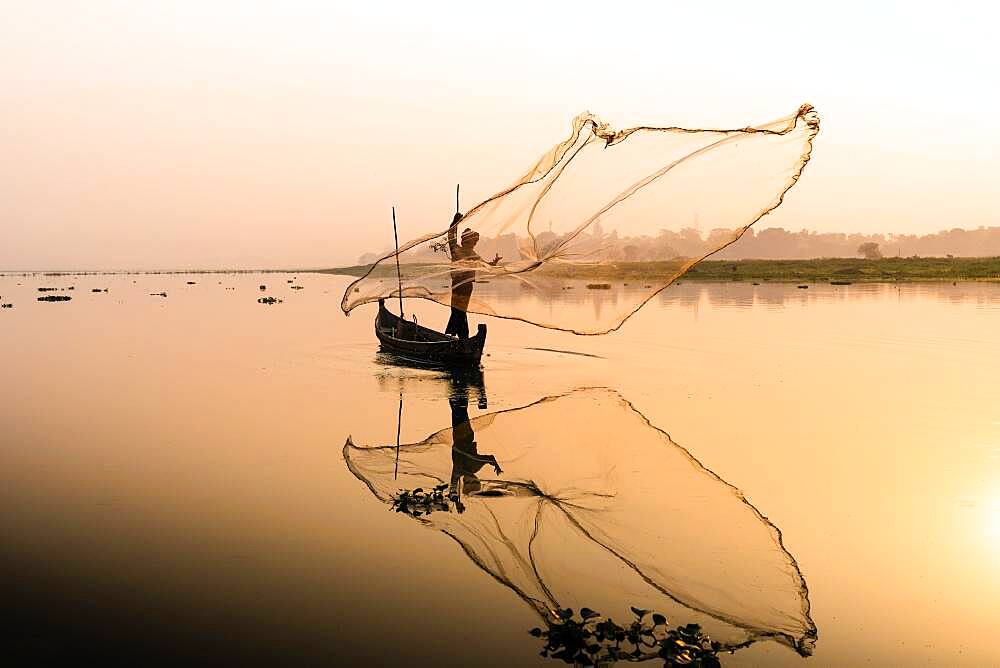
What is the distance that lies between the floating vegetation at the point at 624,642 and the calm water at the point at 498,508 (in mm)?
203

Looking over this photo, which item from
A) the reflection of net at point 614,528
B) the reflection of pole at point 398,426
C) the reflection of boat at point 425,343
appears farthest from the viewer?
the reflection of boat at point 425,343

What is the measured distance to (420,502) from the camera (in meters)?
9.50

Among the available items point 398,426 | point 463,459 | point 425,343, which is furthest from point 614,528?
point 425,343

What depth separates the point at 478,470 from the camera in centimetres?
1109

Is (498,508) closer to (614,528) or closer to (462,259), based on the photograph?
(614,528)

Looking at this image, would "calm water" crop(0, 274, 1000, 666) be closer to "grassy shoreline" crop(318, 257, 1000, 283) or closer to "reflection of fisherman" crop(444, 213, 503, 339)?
"reflection of fisherman" crop(444, 213, 503, 339)

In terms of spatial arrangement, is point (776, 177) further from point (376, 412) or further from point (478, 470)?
point (376, 412)

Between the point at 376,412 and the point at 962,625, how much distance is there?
10.5 metres

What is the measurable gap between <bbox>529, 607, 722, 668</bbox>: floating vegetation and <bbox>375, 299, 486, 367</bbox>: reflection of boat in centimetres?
1378

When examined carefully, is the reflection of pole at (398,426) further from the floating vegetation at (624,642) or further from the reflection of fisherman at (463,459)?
the floating vegetation at (624,642)

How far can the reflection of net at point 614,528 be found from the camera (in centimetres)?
683

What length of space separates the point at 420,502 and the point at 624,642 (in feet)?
12.6

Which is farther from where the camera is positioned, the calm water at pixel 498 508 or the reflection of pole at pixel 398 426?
the reflection of pole at pixel 398 426

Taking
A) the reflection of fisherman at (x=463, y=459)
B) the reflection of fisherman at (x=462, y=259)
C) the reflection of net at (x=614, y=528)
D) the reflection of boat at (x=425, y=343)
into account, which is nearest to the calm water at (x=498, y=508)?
the reflection of net at (x=614, y=528)
